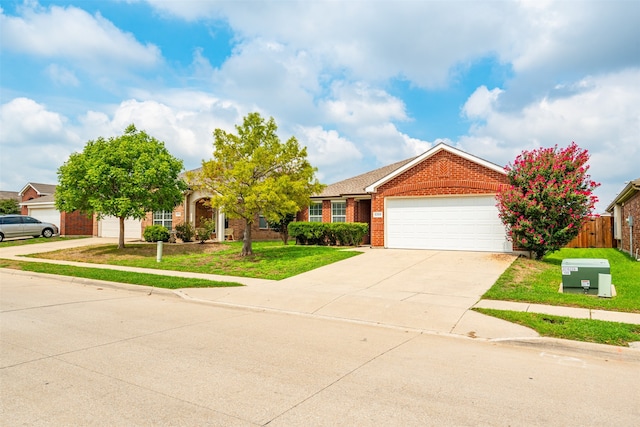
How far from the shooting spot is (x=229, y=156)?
669 inches

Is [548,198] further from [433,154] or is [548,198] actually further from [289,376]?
[289,376]

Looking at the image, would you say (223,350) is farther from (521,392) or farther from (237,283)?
(237,283)

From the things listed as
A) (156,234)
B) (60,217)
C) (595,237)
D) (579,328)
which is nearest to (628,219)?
(595,237)

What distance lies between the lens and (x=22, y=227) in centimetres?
2777

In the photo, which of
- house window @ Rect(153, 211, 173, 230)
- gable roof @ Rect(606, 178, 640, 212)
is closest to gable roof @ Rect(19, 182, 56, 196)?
house window @ Rect(153, 211, 173, 230)

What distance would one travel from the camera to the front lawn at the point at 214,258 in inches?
565

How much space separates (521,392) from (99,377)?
4618mm

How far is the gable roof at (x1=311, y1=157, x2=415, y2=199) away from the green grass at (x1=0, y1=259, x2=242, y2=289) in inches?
465

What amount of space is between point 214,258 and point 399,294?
9.41 m

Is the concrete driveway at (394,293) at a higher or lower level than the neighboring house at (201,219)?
A: lower

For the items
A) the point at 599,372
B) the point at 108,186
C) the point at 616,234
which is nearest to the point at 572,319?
the point at 599,372

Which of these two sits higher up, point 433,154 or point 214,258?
point 433,154

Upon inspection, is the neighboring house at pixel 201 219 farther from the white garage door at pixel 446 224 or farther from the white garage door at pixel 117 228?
the white garage door at pixel 446 224

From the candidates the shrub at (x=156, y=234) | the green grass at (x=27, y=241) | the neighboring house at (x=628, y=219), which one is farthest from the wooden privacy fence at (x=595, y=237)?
the green grass at (x=27, y=241)
